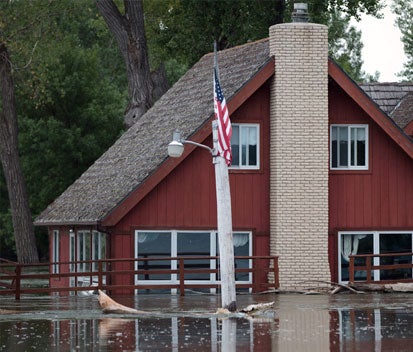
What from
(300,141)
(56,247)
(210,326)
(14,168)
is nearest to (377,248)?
(300,141)

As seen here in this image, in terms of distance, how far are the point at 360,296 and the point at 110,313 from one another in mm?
8216

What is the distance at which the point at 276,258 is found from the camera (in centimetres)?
4022

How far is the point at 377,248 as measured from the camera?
42.9m

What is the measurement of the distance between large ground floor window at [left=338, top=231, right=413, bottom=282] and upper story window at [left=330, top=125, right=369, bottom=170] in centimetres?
193

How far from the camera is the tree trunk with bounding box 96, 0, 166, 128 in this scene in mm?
55531

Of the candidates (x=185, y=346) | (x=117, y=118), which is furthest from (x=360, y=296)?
(x=117, y=118)

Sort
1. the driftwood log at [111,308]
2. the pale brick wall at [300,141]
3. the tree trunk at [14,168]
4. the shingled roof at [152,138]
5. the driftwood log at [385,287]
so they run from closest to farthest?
the driftwood log at [111,308]
the driftwood log at [385,287]
the pale brick wall at [300,141]
the shingled roof at [152,138]
the tree trunk at [14,168]

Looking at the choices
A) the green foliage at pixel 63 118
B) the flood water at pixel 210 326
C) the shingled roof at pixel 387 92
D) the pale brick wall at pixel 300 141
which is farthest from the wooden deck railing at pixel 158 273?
the green foliage at pixel 63 118

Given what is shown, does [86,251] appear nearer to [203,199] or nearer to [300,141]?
[203,199]

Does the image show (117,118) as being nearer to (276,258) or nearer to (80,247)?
(80,247)

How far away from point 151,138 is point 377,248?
763cm

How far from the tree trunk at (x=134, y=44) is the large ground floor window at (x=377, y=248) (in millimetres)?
14755

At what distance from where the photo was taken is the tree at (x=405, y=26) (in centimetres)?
9112

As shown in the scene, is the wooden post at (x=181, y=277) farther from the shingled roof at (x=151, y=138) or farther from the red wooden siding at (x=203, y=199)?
the shingled roof at (x=151, y=138)
